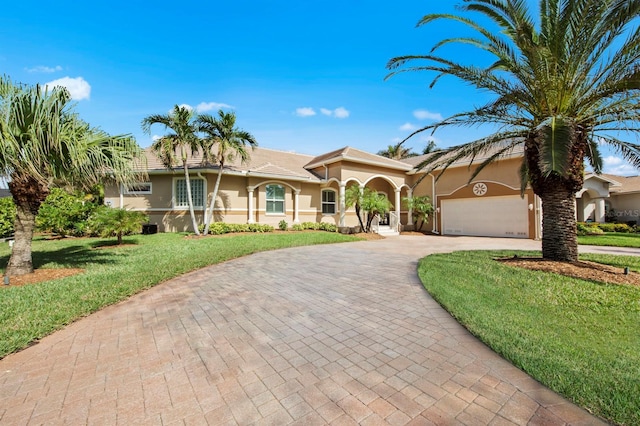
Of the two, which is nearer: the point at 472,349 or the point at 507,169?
the point at 472,349

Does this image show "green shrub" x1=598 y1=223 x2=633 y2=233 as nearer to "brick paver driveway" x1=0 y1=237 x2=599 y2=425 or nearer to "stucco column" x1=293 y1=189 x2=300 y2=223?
"stucco column" x1=293 y1=189 x2=300 y2=223

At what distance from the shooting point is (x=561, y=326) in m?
4.04

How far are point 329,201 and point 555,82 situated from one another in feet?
49.7

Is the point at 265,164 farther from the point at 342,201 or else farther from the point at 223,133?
the point at 342,201

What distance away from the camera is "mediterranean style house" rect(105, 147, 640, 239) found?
A: 54.9ft

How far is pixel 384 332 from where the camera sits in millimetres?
3973

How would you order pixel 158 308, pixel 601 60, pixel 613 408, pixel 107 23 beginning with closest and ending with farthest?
pixel 613 408
pixel 158 308
pixel 601 60
pixel 107 23

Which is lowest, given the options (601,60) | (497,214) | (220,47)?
(497,214)

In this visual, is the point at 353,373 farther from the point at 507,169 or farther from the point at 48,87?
the point at 507,169

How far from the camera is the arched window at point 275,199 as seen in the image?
1862 centimetres

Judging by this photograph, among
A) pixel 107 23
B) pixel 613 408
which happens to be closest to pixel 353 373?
pixel 613 408

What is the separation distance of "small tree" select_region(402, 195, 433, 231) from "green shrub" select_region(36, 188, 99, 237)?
19.0 m

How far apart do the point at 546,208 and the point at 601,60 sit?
3.74 metres

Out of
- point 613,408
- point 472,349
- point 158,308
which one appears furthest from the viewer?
point 158,308
